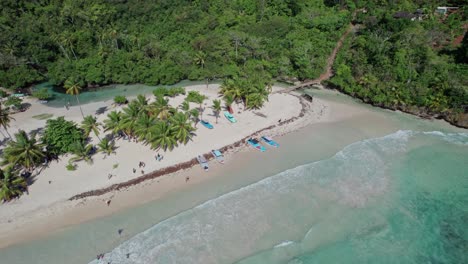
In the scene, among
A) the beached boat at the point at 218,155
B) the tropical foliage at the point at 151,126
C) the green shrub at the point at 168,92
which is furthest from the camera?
the green shrub at the point at 168,92

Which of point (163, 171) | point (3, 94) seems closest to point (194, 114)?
point (163, 171)

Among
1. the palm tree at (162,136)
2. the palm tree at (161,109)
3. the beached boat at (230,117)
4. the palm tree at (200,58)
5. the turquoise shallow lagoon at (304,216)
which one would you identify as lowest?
the turquoise shallow lagoon at (304,216)

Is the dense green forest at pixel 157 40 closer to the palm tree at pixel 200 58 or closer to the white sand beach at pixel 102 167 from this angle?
the palm tree at pixel 200 58

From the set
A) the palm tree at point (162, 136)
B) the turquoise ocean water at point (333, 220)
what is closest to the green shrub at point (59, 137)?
the palm tree at point (162, 136)

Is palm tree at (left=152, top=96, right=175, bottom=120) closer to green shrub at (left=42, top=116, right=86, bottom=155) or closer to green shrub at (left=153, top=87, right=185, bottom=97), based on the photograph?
green shrub at (left=153, top=87, right=185, bottom=97)

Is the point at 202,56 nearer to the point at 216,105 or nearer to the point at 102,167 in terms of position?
the point at 216,105

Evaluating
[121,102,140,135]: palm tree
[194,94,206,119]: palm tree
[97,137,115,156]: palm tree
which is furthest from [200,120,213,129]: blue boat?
[97,137,115,156]: palm tree

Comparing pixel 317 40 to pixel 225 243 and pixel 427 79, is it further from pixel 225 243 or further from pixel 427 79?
pixel 225 243
